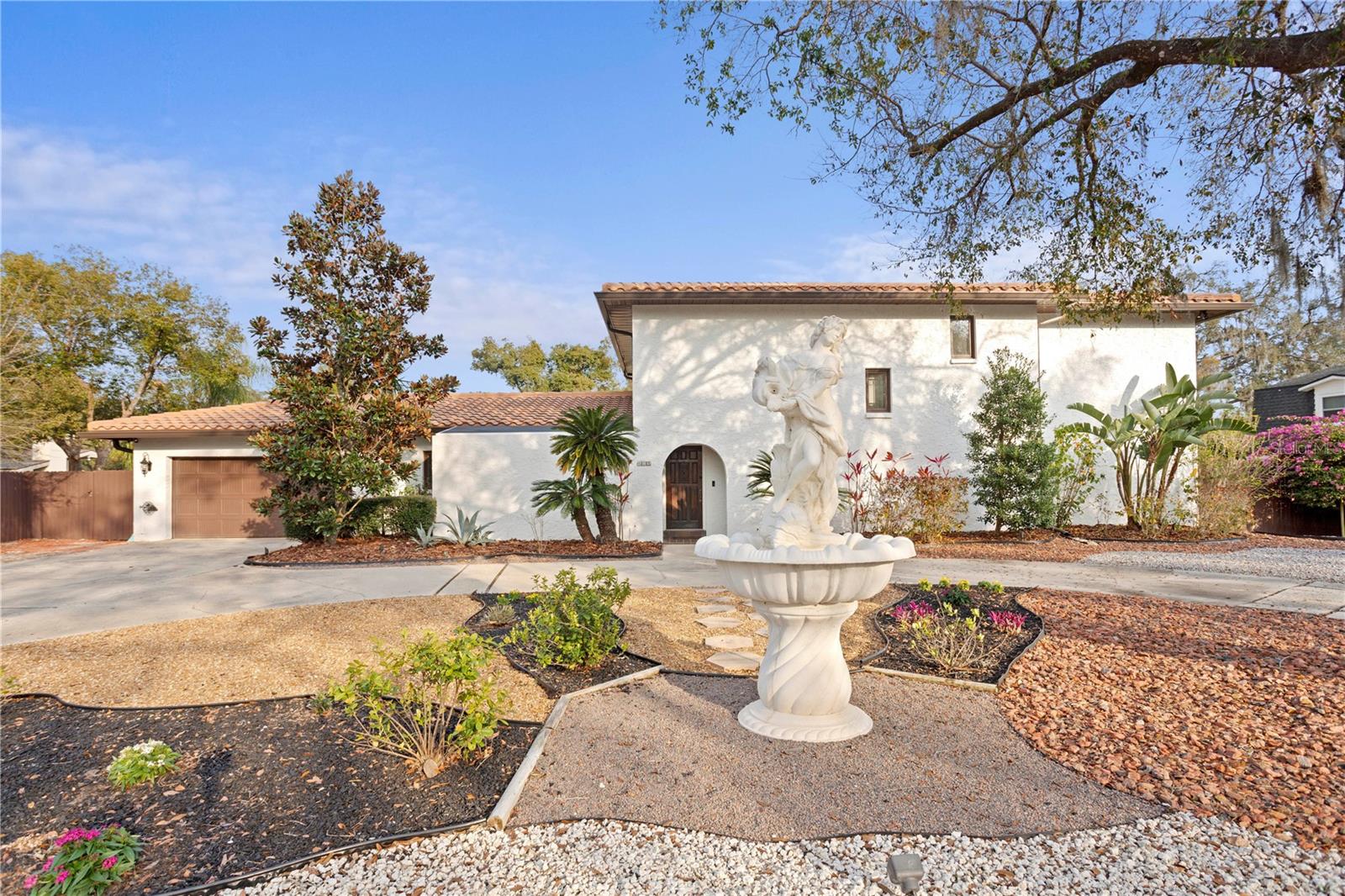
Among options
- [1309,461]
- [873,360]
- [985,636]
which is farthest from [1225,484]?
[985,636]

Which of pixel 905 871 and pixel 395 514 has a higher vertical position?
pixel 395 514

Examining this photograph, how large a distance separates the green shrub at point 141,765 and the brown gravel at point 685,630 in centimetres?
313

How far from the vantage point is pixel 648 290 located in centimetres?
1373

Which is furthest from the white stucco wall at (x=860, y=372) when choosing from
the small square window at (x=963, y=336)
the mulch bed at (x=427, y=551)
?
the mulch bed at (x=427, y=551)

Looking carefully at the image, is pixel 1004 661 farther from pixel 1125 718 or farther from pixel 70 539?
pixel 70 539

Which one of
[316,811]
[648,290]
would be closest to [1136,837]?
[316,811]

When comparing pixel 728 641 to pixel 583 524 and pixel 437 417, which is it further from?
pixel 437 417

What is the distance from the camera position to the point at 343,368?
39.6ft

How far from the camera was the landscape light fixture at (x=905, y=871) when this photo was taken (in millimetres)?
2514

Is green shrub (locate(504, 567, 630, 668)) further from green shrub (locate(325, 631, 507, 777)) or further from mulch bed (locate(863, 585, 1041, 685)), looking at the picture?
mulch bed (locate(863, 585, 1041, 685))

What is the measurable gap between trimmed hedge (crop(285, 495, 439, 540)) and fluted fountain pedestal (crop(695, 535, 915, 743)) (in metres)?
11.2

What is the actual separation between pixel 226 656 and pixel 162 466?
14497mm

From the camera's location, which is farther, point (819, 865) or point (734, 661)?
point (734, 661)

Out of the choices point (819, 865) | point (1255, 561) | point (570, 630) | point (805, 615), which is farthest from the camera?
point (1255, 561)
